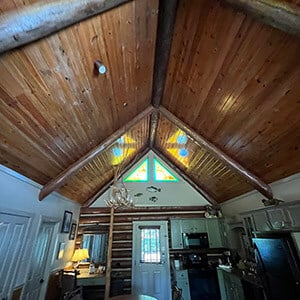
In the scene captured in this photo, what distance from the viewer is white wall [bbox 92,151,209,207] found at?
6.51 metres

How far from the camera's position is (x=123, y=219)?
20.8 ft

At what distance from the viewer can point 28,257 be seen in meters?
3.51

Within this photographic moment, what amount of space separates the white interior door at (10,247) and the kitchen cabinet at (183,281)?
13.2 ft

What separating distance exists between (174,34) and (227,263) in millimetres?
6289

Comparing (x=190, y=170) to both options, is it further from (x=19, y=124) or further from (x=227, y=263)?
(x=19, y=124)

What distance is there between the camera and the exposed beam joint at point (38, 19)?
134 centimetres

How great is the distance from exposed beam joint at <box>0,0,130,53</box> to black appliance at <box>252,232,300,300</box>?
13.7 ft

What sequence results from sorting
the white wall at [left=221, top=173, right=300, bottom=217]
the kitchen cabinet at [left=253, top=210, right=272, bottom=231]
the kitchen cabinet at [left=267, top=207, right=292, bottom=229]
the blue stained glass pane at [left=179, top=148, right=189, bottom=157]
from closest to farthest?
1. the kitchen cabinet at [left=267, top=207, right=292, bottom=229]
2. the white wall at [left=221, top=173, right=300, bottom=217]
3. the kitchen cabinet at [left=253, top=210, right=272, bottom=231]
4. the blue stained glass pane at [left=179, top=148, right=189, bottom=157]

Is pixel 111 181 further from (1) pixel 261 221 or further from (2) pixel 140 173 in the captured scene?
(1) pixel 261 221

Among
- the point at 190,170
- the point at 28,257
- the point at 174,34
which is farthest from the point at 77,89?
the point at 190,170

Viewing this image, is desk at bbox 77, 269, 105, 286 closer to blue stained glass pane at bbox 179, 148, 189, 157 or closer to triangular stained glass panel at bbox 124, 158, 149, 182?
triangular stained glass panel at bbox 124, 158, 149, 182

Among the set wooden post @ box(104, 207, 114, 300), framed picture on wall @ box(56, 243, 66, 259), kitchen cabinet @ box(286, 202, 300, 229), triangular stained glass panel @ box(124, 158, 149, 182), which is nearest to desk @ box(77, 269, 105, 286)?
wooden post @ box(104, 207, 114, 300)

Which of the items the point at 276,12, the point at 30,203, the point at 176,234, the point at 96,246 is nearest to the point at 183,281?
the point at 176,234

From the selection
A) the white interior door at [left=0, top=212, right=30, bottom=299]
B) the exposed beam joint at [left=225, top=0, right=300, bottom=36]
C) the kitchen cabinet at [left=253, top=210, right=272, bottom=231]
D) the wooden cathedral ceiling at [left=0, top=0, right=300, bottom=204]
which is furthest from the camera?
the kitchen cabinet at [left=253, top=210, right=272, bottom=231]
